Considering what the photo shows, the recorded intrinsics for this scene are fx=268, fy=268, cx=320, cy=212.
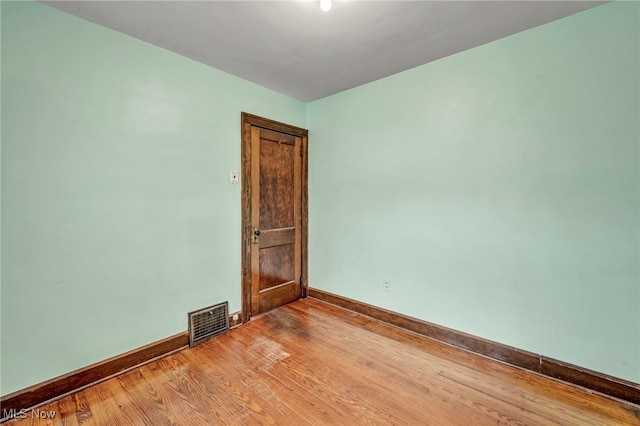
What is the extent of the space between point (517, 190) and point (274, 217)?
2.37 m

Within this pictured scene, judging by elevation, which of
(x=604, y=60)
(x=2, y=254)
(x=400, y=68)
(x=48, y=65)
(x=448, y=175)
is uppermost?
(x=400, y=68)

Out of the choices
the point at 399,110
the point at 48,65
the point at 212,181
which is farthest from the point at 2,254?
the point at 399,110

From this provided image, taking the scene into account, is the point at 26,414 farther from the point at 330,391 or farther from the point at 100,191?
the point at 330,391

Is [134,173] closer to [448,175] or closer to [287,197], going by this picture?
[287,197]

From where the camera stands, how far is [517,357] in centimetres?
209

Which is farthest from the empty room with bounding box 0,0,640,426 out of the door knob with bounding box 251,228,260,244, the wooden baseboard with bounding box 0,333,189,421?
the door knob with bounding box 251,228,260,244

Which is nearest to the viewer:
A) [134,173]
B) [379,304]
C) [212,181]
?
[134,173]

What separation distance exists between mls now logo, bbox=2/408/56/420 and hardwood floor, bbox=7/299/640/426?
2cm

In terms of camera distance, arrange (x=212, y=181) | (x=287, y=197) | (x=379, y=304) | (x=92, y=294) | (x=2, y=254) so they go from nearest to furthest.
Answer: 1. (x=2, y=254)
2. (x=92, y=294)
3. (x=212, y=181)
4. (x=379, y=304)
5. (x=287, y=197)

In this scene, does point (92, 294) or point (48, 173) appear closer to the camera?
point (48, 173)

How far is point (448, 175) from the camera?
2.44 m

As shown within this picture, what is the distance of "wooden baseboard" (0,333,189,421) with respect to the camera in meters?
1.62

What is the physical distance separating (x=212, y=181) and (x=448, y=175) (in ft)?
7.25

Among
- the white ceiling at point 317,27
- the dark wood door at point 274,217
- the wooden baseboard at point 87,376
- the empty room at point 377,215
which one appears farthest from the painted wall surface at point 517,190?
the wooden baseboard at point 87,376
